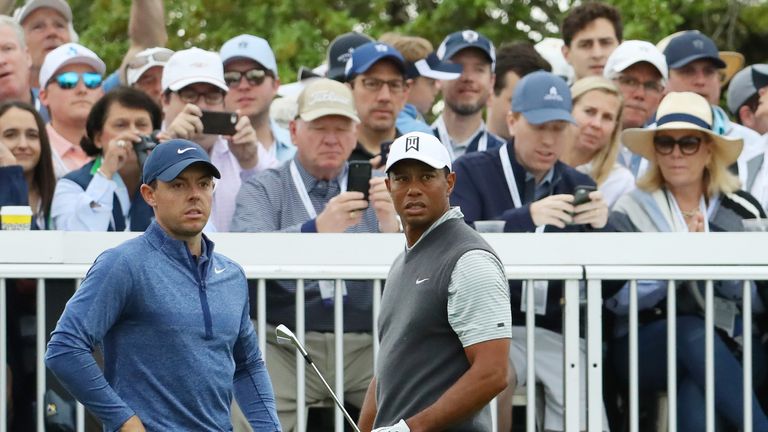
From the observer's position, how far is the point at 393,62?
9.02m

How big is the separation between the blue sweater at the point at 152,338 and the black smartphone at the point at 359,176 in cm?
→ 184

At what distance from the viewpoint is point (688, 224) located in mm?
7949

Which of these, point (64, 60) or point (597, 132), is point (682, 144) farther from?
point (64, 60)

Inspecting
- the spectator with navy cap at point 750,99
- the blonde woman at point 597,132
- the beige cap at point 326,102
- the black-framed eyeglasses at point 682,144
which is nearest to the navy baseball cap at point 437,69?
the blonde woman at point 597,132

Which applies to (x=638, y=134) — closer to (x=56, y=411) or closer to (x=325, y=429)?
(x=325, y=429)

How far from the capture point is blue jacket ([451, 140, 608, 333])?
756 centimetres

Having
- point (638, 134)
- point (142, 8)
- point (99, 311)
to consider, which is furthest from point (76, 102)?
point (99, 311)

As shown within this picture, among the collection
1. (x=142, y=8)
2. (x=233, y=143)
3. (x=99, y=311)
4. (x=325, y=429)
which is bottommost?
(x=325, y=429)

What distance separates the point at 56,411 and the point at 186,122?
80.2 inches

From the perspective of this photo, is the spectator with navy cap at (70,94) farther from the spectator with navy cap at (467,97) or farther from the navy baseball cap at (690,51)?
the navy baseball cap at (690,51)

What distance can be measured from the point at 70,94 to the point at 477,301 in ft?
14.4

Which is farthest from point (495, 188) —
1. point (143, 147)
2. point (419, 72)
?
point (419, 72)

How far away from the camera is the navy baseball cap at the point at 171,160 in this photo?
227 inches

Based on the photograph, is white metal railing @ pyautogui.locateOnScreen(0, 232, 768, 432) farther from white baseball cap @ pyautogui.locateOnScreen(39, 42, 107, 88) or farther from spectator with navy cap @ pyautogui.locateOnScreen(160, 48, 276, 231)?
white baseball cap @ pyautogui.locateOnScreen(39, 42, 107, 88)
